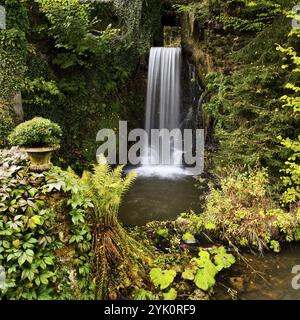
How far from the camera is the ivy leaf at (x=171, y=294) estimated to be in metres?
4.07

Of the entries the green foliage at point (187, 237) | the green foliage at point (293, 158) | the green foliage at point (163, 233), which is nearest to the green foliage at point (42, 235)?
the green foliage at point (163, 233)

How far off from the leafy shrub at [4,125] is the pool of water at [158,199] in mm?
2961

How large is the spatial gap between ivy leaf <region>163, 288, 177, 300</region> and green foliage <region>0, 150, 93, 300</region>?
3.32ft

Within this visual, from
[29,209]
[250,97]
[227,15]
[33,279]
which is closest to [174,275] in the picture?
[33,279]

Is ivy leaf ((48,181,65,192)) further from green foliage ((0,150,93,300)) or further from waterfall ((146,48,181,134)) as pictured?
waterfall ((146,48,181,134))

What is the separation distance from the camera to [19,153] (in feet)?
14.1

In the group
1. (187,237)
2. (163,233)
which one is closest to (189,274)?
(187,237)

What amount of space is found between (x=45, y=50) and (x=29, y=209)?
6.20 metres

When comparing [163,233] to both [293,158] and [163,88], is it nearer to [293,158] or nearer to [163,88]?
[293,158]

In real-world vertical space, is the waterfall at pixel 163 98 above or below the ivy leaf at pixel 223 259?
above

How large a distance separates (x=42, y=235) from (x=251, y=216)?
3744 mm

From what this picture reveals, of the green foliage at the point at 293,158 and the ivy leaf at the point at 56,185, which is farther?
the green foliage at the point at 293,158

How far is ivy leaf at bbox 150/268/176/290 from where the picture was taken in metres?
4.21

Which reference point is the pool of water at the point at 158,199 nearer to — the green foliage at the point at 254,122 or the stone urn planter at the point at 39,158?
the green foliage at the point at 254,122
